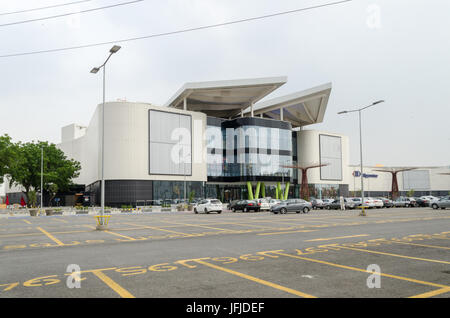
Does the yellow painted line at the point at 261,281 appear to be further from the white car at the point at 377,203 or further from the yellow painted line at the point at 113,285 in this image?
the white car at the point at 377,203

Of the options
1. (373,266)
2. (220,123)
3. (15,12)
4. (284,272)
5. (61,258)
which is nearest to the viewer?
(284,272)

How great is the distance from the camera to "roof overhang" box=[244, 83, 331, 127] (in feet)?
241

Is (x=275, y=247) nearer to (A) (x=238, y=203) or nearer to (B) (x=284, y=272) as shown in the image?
(B) (x=284, y=272)

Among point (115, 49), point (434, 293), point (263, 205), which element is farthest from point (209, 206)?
point (434, 293)

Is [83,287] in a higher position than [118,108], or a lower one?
lower

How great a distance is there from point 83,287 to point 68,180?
235ft

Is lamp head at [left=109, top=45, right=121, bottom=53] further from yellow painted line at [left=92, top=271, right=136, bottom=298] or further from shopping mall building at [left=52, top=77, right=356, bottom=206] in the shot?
shopping mall building at [left=52, top=77, right=356, bottom=206]

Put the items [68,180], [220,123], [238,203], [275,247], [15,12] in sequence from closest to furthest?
[275,247]
[15,12]
[238,203]
[68,180]
[220,123]

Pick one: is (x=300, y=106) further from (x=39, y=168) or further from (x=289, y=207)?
(x=39, y=168)

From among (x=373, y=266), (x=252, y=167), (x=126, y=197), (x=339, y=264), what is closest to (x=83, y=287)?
(x=339, y=264)

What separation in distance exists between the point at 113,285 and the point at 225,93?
6539 centimetres

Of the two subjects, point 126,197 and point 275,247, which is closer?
point 275,247

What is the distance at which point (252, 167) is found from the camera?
Answer: 245ft

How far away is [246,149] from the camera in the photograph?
74.6m
